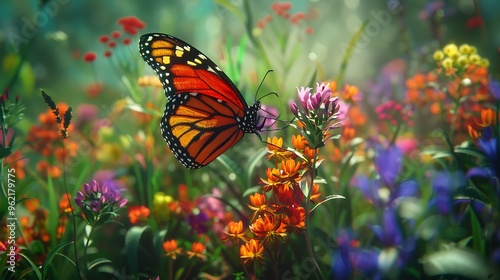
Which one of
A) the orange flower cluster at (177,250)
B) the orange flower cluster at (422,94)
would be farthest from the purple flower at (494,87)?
the orange flower cluster at (177,250)

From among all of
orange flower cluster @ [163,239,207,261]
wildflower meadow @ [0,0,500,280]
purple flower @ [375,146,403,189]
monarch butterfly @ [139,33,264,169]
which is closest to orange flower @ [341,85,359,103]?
wildflower meadow @ [0,0,500,280]

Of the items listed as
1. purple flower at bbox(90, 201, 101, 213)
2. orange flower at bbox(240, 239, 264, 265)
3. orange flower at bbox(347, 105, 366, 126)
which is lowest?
orange flower at bbox(240, 239, 264, 265)

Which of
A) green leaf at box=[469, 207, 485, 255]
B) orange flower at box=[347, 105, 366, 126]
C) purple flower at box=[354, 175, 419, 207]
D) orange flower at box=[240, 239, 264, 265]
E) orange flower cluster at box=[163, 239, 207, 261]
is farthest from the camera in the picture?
orange flower at box=[347, 105, 366, 126]

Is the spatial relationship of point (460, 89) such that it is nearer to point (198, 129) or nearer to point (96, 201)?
point (198, 129)

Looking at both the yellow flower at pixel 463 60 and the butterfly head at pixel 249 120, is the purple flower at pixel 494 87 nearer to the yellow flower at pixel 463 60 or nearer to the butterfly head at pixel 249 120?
the yellow flower at pixel 463 60

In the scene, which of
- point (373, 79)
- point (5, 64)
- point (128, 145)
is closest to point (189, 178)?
point (128, 145)

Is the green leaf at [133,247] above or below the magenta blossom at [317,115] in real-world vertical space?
below

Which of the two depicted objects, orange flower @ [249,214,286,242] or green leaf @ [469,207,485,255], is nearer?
orange flower @ [249,214,286,242]

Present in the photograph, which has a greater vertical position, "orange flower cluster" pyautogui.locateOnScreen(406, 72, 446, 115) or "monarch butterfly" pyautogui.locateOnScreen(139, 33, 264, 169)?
"orange flower cluster" pyautogui.locateOnScreen(406, 72, 446, 115)

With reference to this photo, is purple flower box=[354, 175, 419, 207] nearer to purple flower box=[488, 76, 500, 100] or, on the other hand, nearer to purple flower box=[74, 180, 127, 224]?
purple flower box=[488, 76, 500, 100]

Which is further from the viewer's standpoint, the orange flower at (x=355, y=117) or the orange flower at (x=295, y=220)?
the orange flower at (x=355, y=117)
